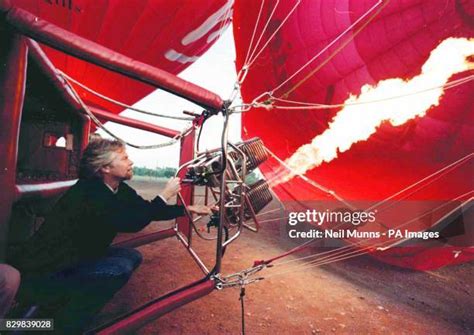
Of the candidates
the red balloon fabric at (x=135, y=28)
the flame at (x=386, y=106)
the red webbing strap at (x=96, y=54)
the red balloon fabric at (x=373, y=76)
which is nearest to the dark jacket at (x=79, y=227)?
the red webbing strap at (x=96, y=54)

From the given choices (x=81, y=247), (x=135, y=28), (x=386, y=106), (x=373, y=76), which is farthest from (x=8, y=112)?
(x=386, y=106)

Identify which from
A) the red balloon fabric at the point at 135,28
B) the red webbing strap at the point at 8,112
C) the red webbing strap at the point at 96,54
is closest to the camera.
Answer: the red webbing strap at the point at 96,54

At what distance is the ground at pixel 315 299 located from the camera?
2.50 metres

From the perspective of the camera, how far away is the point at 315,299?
310 cm

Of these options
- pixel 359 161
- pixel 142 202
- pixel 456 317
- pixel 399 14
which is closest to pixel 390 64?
pixel 399 14

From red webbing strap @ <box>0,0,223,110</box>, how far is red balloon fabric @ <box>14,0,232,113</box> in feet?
A: 13.3

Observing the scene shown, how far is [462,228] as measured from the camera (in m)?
3.85

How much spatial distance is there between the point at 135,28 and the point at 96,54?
15.6 ft

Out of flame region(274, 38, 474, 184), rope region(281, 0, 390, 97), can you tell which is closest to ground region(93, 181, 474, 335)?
flame region(274, 38, 474, 184)

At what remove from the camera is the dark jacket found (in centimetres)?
152

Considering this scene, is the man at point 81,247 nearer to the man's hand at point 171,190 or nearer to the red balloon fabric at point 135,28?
the man's hand at point 171,190

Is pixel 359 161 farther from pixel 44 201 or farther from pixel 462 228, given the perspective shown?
pixel 44 201

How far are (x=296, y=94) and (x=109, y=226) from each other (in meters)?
5.13

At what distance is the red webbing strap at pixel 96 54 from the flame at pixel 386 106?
1970 mm
